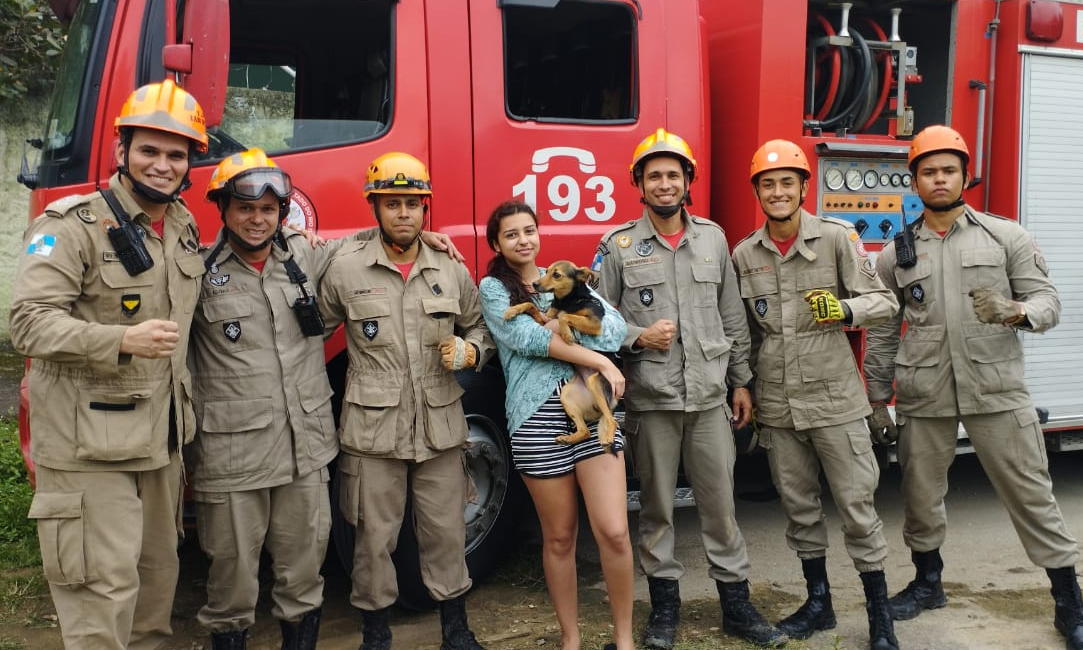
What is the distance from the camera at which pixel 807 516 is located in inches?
139

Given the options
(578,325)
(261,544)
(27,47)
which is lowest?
(261,544)

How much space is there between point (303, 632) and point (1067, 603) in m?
2.88

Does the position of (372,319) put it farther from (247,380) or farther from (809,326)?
(809,326)

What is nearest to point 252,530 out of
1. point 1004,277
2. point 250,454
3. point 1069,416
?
point 250,454

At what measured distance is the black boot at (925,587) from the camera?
377cm

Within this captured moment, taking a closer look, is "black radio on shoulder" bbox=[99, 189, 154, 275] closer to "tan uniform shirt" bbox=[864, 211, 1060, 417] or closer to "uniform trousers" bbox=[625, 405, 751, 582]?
"uniform trousers" bbox=[625, 405, 751, 582]

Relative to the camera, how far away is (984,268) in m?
3.54

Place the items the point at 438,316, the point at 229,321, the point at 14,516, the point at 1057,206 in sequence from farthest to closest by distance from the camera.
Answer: the point at 14,516
the point at 1057,206
the point at 438,316
the point at 229,321

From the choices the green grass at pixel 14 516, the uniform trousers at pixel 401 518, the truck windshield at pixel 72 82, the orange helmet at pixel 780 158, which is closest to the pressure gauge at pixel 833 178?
the orange helmet at pixel 780 158

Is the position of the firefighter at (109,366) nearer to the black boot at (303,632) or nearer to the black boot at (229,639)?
the black boot at (229,639)

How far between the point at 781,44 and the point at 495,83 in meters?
1.32

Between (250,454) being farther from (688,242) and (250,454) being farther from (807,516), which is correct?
(807,516)

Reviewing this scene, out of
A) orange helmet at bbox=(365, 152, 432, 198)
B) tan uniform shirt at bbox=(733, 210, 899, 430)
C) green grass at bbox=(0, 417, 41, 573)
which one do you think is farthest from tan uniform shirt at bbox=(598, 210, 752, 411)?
green grass at bbox=(0, 417, 41, 573)

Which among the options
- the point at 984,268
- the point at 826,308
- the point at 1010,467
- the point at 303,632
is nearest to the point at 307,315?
the point at 303,632
